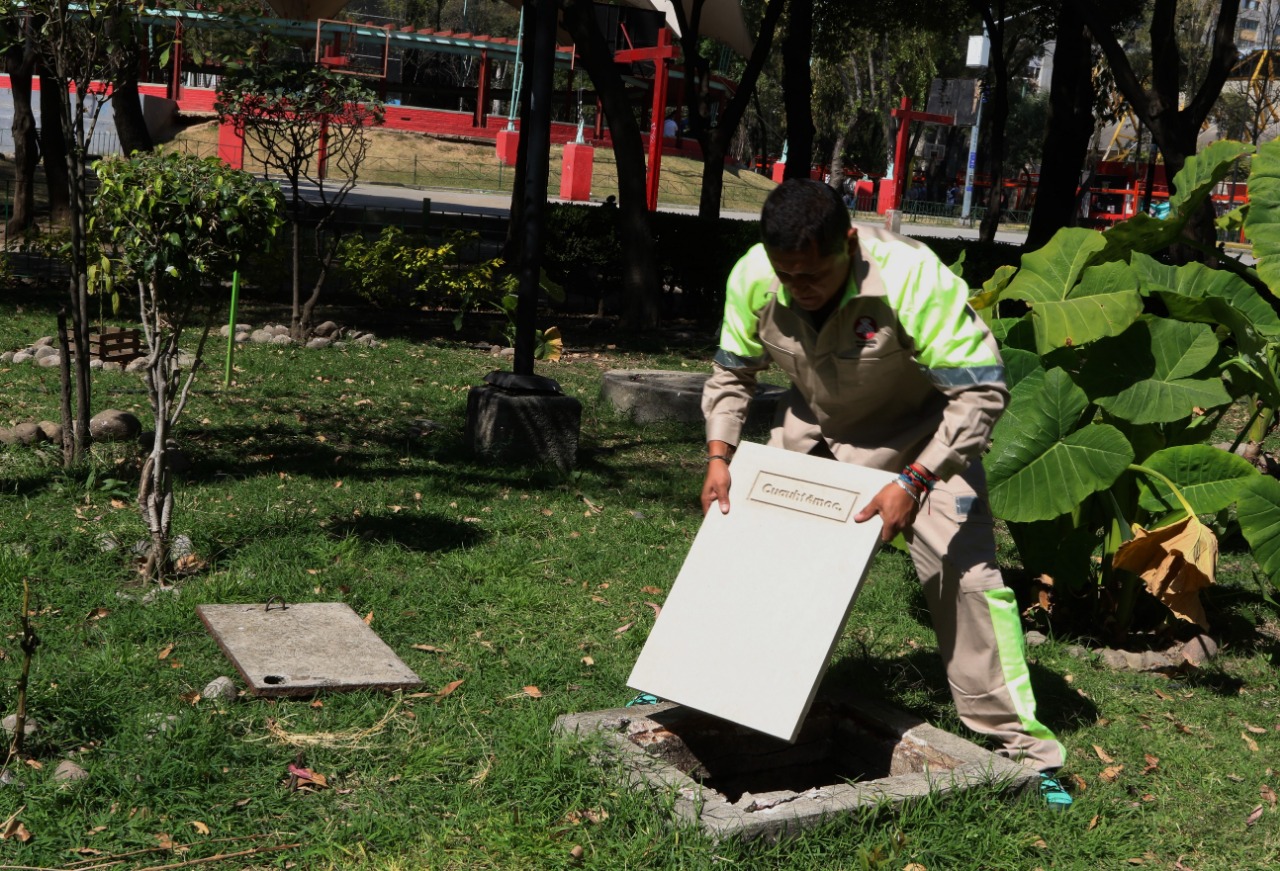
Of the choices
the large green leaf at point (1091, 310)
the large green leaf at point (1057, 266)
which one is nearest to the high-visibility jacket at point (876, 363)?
the large green leaf at point (1091, 310)

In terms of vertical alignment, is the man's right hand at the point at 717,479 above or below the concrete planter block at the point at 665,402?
above

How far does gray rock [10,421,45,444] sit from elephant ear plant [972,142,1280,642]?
4880 millimetres

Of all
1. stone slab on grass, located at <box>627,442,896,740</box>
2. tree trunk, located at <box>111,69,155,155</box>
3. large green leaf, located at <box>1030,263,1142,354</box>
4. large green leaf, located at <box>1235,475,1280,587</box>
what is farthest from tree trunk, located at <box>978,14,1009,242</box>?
stone slab on grass, located at <box>627,442,896,740</box>

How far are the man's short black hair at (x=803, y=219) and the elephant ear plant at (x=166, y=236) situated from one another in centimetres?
265

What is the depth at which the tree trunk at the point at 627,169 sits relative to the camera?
13.1 meters

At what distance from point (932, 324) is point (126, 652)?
9.21 ft

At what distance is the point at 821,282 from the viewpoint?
3514mm

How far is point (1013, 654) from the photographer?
3.98m

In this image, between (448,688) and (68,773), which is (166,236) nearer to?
(448,688)

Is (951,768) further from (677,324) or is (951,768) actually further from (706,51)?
(706,51)

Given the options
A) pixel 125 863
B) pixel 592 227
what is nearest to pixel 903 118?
pixel 592 227

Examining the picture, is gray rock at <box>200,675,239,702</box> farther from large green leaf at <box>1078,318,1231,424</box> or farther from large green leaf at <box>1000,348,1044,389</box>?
large green leaf at <box>1078,318,1231,424</box>

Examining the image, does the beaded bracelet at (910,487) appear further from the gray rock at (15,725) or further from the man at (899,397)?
the gray rock at (15,725)

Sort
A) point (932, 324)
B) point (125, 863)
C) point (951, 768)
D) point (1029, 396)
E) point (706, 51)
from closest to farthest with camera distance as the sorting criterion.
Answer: point (125, 863), point (932, 324), point (951, 768), point (1029, 396), point (706, 51)
